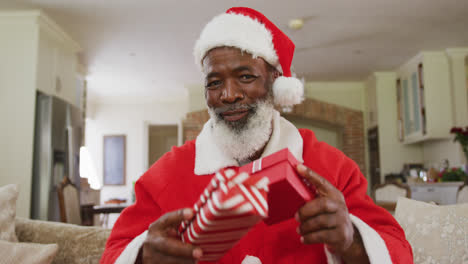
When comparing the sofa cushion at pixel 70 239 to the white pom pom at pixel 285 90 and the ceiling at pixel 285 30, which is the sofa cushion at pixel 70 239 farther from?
the ceiling at pixel 285 30

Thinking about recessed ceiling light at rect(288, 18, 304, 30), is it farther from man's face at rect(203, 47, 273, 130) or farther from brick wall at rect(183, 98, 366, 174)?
man's face at rect(203, 47, 273, 130)

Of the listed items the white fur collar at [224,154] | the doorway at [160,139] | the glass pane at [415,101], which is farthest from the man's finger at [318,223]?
the doorway at [160,139]

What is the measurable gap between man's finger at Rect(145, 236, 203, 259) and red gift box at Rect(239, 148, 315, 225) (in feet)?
0.56

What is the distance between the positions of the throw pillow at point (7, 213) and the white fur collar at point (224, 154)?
0.99m

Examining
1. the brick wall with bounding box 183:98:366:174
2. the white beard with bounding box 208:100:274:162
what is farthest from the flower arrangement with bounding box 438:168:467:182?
the white beard with bounding box 208:100:274:162

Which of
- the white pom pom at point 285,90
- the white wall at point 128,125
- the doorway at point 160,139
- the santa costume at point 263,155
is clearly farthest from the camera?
the doorway at point 160,139

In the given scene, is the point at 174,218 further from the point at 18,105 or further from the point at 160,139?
the point at 160,139

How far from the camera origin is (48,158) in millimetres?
4004

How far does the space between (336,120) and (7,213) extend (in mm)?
6541

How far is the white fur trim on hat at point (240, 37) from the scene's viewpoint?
1163mm

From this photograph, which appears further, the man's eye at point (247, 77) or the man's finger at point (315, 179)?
the man's eye at point (247, 77)

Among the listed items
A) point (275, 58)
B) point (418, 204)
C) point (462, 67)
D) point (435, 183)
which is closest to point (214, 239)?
point (275, 58)

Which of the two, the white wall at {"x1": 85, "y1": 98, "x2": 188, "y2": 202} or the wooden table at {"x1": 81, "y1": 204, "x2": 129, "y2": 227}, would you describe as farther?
the white wall at {"x1": 85, "y1": 98, "x2": 188, "y2": 202}

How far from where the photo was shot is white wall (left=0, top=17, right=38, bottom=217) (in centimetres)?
398
